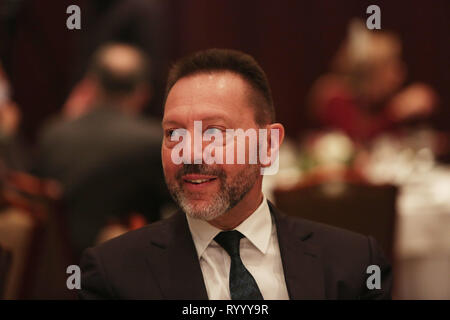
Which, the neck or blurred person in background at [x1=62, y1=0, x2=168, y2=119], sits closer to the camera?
the neck

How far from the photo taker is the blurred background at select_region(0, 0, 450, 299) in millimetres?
1995

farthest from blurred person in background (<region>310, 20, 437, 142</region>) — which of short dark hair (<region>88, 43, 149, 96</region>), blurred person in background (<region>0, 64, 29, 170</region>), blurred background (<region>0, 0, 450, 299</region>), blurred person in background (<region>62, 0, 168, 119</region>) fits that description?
blurred person in background (<region>0, 64, 29, 170</region>)

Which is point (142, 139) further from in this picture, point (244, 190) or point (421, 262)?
point (421, 262)

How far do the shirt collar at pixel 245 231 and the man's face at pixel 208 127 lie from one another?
0.08 metres

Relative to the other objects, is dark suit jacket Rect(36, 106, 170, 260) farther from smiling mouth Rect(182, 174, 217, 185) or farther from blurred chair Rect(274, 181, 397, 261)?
smiling mouth Rect(182, 174, 217, 185)

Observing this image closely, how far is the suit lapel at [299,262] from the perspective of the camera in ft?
3.69

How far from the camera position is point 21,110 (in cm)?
504

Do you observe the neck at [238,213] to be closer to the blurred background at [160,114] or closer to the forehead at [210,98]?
the forehead at [210,98]

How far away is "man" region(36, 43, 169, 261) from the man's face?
0.98 metres

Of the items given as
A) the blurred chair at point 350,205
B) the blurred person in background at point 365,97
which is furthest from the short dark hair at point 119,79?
the blurred person in background at point 365,97

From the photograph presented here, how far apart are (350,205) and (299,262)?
2.97ft

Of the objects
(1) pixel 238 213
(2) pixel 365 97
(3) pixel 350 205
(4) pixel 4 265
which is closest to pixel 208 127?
(1) pixel 238 213

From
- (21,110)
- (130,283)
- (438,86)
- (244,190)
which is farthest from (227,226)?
(438,86)
